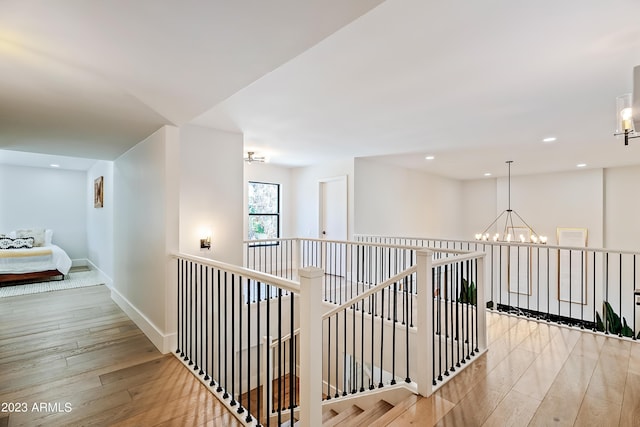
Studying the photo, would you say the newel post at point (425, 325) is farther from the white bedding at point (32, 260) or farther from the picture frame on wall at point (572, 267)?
the white bedding at point (32, 260)

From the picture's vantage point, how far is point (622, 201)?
686 cm

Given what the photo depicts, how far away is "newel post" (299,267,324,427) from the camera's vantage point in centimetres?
154

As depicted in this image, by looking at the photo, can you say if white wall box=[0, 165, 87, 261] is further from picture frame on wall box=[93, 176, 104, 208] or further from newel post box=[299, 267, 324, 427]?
newel post box=[299, 267, 324, 427]

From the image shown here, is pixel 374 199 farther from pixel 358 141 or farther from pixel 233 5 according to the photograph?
pixel 233 5

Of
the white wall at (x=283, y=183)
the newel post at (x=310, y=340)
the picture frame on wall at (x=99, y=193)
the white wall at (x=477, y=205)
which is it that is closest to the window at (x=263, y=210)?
the white wall at (x=283, y=183)

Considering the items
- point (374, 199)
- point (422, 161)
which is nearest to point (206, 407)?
point (374, 199)

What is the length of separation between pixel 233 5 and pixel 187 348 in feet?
Result: 10.2

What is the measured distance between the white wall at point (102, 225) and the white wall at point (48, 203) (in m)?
0.37

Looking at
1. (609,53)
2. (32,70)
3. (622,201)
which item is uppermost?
(609,53)

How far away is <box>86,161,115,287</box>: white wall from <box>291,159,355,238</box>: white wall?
3.69 metres

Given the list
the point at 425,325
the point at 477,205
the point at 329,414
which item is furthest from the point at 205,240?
the point at 477,205

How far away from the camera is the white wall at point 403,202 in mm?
6262

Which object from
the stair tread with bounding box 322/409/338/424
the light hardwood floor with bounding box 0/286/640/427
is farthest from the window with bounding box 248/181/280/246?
the stair tread with bounding box 322/409/338/424

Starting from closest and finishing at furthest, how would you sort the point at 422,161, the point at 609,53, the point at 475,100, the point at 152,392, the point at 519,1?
the point at 519,1 → the point at 609,53 → the point at 152,392 → the point at 475,100 → the point at 422,161
